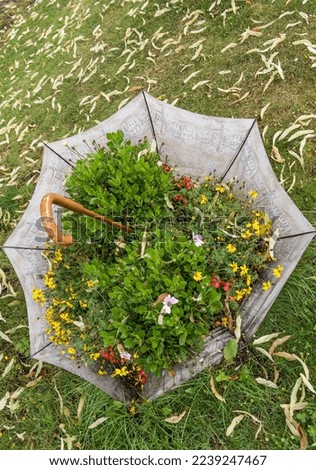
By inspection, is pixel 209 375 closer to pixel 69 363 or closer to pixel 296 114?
pixel 69 363

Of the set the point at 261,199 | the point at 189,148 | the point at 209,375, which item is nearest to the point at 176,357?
the point at 209,375

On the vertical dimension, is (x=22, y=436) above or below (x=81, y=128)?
below

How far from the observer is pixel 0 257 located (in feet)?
12.2

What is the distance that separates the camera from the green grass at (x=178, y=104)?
8.02ft

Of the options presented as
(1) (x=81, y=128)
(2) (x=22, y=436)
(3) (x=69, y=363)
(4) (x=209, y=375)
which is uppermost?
(1) (x=81, y=128)

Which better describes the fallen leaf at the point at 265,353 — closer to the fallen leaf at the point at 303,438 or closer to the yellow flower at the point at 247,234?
the fallen leaf at the point at 303,438

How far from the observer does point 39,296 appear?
2318mm

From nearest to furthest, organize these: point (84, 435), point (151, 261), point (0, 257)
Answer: point (151, 261)
point (84, 435)
point (0, 257)

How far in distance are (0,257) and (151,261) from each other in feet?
7.20

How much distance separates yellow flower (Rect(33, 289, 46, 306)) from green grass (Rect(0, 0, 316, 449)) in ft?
2.55

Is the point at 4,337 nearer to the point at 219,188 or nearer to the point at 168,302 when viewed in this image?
the point at 168,302

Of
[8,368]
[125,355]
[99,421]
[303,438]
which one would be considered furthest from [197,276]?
[8,368]

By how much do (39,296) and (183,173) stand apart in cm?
116

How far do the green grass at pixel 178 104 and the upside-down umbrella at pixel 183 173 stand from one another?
405 mm
